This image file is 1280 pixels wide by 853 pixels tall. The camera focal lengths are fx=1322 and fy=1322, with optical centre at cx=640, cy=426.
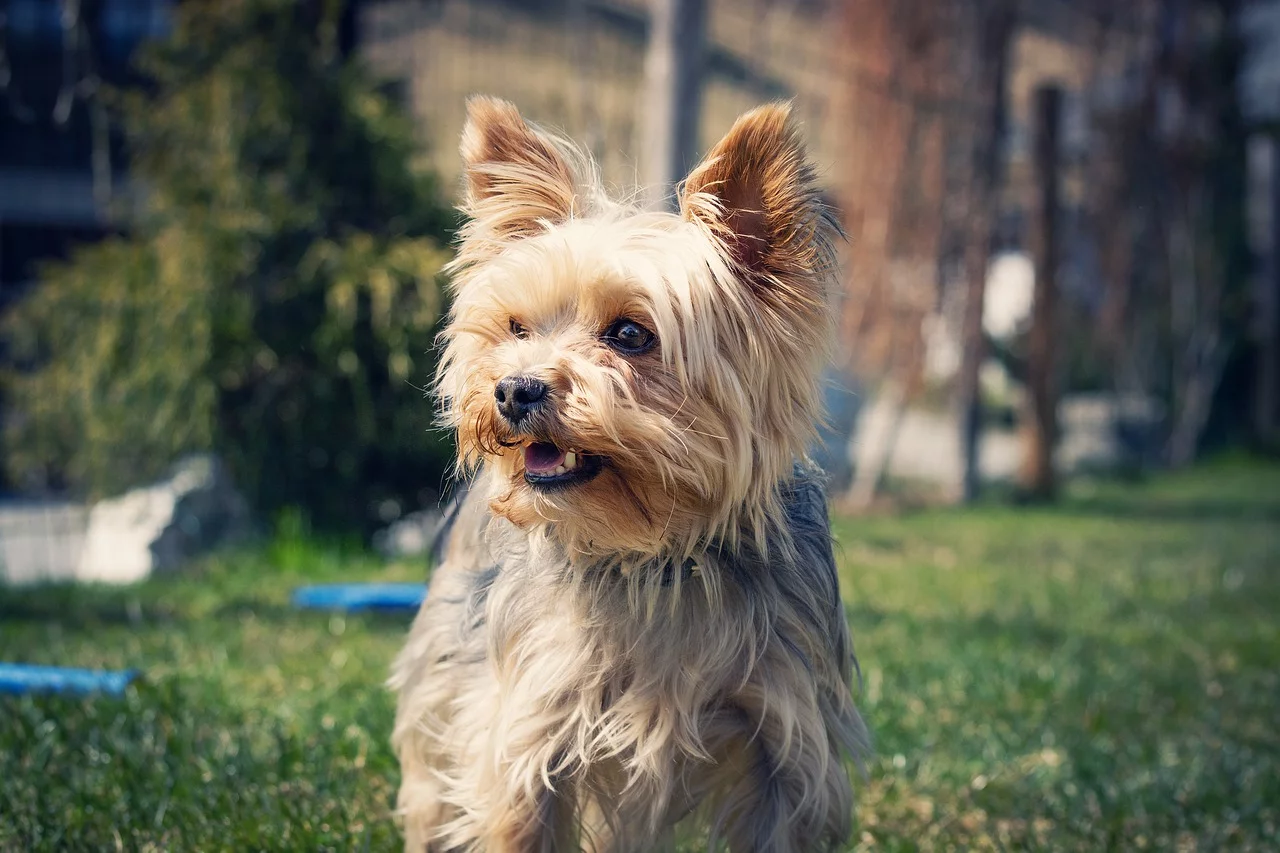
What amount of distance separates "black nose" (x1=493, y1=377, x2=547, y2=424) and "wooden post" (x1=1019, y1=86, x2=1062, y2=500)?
12459 millimetres

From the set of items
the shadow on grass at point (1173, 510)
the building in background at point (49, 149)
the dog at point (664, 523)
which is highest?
the building in background at point (49, 149)

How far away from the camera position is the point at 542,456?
3.15m

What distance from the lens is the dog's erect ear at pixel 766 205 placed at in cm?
308

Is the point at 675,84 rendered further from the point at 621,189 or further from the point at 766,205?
the point at 766,205

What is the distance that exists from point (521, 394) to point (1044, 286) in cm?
1268

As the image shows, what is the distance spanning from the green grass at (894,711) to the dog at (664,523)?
52cm

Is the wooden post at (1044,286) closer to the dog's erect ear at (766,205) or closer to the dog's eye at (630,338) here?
the dog's erect ear at (766,205)

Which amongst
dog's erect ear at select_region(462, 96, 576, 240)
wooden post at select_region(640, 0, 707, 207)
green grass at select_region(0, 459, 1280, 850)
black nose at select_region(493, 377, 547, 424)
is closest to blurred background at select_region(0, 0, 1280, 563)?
wooden post at select_region(640, 0, 707, 207)

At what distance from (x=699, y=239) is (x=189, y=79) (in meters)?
6.79

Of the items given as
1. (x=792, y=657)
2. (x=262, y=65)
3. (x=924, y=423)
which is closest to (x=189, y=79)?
(x=262, y=65)

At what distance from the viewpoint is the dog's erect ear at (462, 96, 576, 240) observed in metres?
3.42

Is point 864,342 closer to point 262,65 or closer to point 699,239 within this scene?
point 262,65

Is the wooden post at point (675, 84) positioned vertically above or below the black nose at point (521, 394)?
above

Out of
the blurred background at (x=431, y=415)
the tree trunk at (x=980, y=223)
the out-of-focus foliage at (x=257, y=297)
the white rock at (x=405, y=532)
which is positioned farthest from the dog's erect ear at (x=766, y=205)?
the tree trunk at (x=980, y=223)
